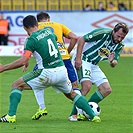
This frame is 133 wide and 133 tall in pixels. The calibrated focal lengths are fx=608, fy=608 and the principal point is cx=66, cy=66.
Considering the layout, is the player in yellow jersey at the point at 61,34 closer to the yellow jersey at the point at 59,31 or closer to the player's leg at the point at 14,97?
the yellow jersey at the point at 59,31

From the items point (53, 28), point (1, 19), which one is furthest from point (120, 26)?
point (1, 19)

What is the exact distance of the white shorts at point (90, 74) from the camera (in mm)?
10781

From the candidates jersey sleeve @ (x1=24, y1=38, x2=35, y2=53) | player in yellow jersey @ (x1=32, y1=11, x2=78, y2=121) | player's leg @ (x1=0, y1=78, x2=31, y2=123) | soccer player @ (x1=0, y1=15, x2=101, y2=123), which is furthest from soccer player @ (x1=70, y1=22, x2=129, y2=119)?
jersey sleeve @ (x1=24, y1=38, x2=35, y2=53)

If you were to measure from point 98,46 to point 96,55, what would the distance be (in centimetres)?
19

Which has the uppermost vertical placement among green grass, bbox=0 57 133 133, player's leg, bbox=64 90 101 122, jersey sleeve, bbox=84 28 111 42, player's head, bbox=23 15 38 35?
player's head, bbox=23 15 38 35

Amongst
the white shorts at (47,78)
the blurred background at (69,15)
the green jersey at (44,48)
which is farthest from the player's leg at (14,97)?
the blurred background at (69,15)

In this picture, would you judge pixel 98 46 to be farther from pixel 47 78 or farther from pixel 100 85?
pixel 47 78

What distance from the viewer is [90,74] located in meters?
10.9

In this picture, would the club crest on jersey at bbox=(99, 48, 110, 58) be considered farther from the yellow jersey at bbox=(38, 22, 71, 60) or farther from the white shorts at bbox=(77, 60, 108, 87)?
the yellow jersey at bbox=(38, 22, 71, 60)

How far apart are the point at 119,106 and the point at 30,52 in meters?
3.61

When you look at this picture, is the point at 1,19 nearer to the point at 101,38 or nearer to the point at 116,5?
the point at 116,5

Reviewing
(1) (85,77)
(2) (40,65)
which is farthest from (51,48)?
(1) (85,77)

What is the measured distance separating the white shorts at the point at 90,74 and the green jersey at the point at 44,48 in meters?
1.03

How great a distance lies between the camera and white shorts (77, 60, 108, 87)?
35.4 ft
